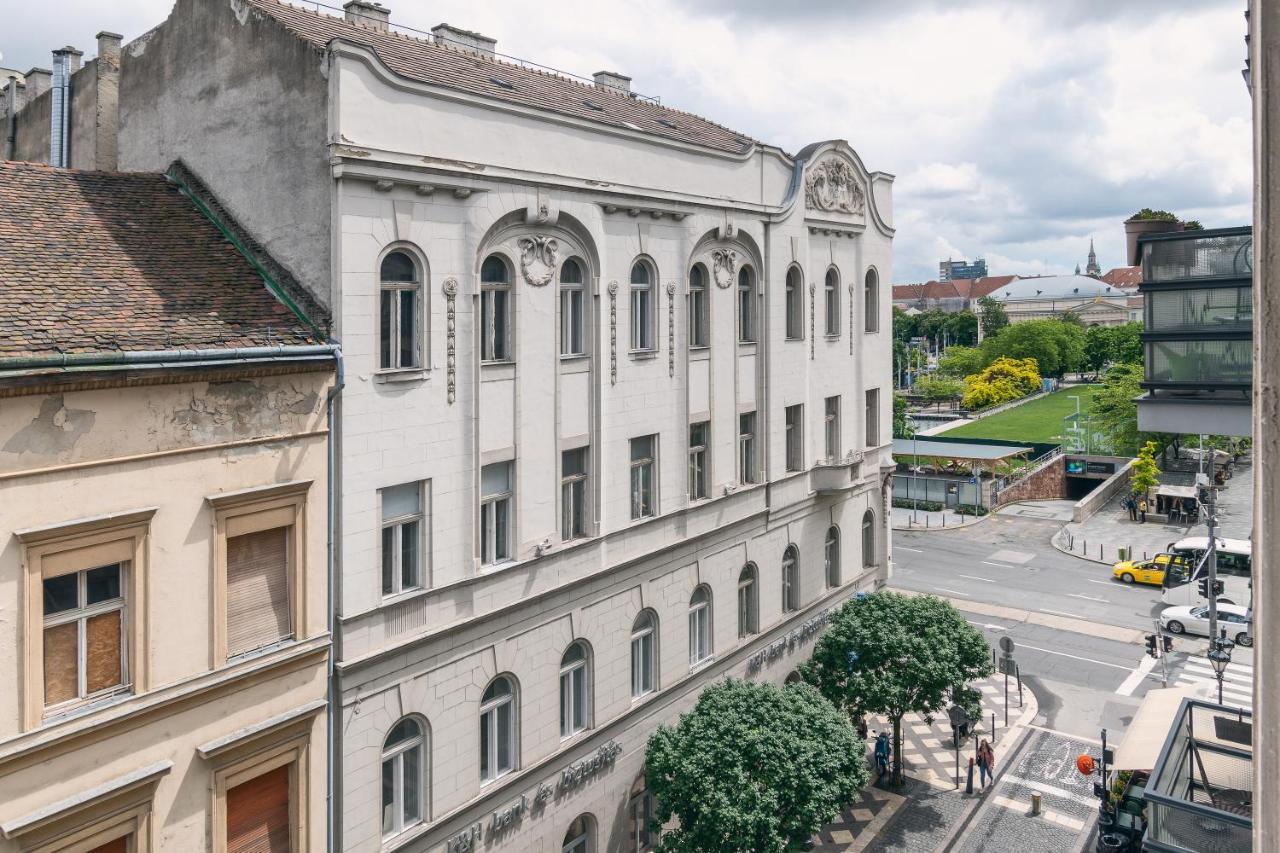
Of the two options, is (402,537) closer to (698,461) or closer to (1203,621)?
(698,461)

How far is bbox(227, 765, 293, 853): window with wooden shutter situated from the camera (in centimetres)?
1410

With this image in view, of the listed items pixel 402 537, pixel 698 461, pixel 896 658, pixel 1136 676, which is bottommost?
pixel 1136 676

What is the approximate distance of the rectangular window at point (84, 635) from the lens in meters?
12.1

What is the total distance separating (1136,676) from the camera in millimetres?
35312

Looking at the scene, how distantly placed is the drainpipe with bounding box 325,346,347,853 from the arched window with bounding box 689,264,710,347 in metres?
10.8

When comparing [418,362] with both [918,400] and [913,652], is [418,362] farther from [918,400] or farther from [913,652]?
[918,400]

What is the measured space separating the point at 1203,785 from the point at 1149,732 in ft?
15.1

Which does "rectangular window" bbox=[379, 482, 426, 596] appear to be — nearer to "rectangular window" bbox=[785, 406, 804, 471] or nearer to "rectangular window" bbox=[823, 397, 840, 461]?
"rectangular window" bbox=[785, 406, 804, 471]

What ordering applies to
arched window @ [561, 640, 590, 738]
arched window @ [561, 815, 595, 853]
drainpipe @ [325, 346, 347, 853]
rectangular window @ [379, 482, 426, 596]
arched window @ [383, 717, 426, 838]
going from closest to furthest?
drainpipe @ [325, 346, 347, 853]
rectangular window @ [379, 482, 426, 596]
arched window @ [383, 717, 426, 838]
arched window @ [561, 640, 590, 738]
arched window @ [561, 815, 595, 853]

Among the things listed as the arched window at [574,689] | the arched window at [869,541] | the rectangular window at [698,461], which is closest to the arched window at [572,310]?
the rectangular window at [698,461]

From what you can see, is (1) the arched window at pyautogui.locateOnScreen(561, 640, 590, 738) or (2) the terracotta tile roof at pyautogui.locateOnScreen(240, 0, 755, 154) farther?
(1) the arched window at pyautogui.locateOnScreen(561, 640, 590, 738)

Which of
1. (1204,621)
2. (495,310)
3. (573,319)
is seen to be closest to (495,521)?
(495,310)

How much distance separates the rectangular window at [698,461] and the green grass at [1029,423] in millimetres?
70602

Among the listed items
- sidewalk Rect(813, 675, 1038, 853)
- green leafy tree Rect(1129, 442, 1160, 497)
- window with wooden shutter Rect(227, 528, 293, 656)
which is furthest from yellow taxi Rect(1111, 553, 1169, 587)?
window with wooden shutter Rect(227, 528, 293, 656)
